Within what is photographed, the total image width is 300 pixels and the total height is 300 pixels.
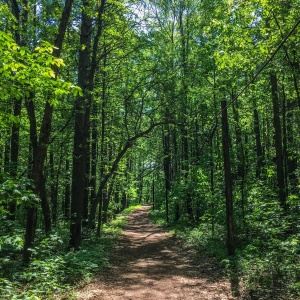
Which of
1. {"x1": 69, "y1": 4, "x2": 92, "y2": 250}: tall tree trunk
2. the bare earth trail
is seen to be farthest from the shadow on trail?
{"x1": 69, "y1": 4, "x2": 92, "y2": 250}: tall tree trunk

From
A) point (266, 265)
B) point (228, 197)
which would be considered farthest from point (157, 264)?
point (266, 265)

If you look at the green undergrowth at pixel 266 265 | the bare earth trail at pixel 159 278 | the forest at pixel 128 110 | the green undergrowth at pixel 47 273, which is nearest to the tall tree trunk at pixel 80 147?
the forest at pixel 128 110

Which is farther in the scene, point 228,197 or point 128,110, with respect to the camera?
point 128,110

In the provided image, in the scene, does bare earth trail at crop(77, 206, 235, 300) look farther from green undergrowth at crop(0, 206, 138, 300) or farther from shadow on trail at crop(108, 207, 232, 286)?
green undergrowth at crop(0, 206, 138, 300)

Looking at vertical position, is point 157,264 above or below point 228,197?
below

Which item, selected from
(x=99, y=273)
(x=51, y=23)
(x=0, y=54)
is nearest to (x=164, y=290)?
(x=99, y=273)

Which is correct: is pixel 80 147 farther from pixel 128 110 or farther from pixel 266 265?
pixel 266 265

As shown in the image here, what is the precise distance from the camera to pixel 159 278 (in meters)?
7.77

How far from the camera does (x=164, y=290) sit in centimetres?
673

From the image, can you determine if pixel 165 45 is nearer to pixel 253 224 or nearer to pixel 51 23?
pixel 51 23

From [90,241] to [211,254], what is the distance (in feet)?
17.3

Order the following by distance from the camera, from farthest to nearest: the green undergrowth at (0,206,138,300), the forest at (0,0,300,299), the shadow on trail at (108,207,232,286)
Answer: the shadow on trail at (108,207,232,286) < the forest at (0,0,300,299) < the green undergrowth at (0,206,138,300)

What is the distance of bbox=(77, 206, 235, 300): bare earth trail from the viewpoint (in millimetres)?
6324

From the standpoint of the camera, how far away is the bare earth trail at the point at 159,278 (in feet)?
20.7
